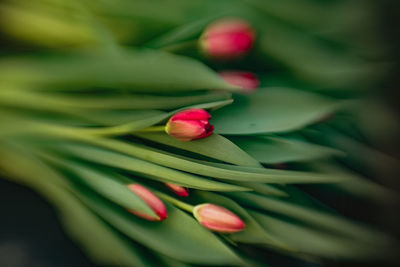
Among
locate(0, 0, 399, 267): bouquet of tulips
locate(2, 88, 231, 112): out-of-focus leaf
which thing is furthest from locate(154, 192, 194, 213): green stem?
locate(2, 88, 231, 112): out-of-focus leaf

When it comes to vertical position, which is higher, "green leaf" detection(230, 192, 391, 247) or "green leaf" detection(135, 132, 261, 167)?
"green leaf" detection(135, 132, 261, 167)

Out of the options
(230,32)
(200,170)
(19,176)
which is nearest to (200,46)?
(230,32)

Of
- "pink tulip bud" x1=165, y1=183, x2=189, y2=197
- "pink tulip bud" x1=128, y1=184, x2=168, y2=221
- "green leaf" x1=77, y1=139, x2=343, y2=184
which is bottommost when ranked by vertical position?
"pink tulip bud" x1=128, y1=184, x2=168, y2=221

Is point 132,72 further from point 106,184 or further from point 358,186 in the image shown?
point 358,186

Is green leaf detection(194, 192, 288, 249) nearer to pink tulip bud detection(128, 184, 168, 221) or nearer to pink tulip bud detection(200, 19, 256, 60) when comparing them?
pink tulip bud detection(128, 184, 168, 221)

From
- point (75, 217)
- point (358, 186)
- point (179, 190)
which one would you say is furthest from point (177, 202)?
point (358, 186)
